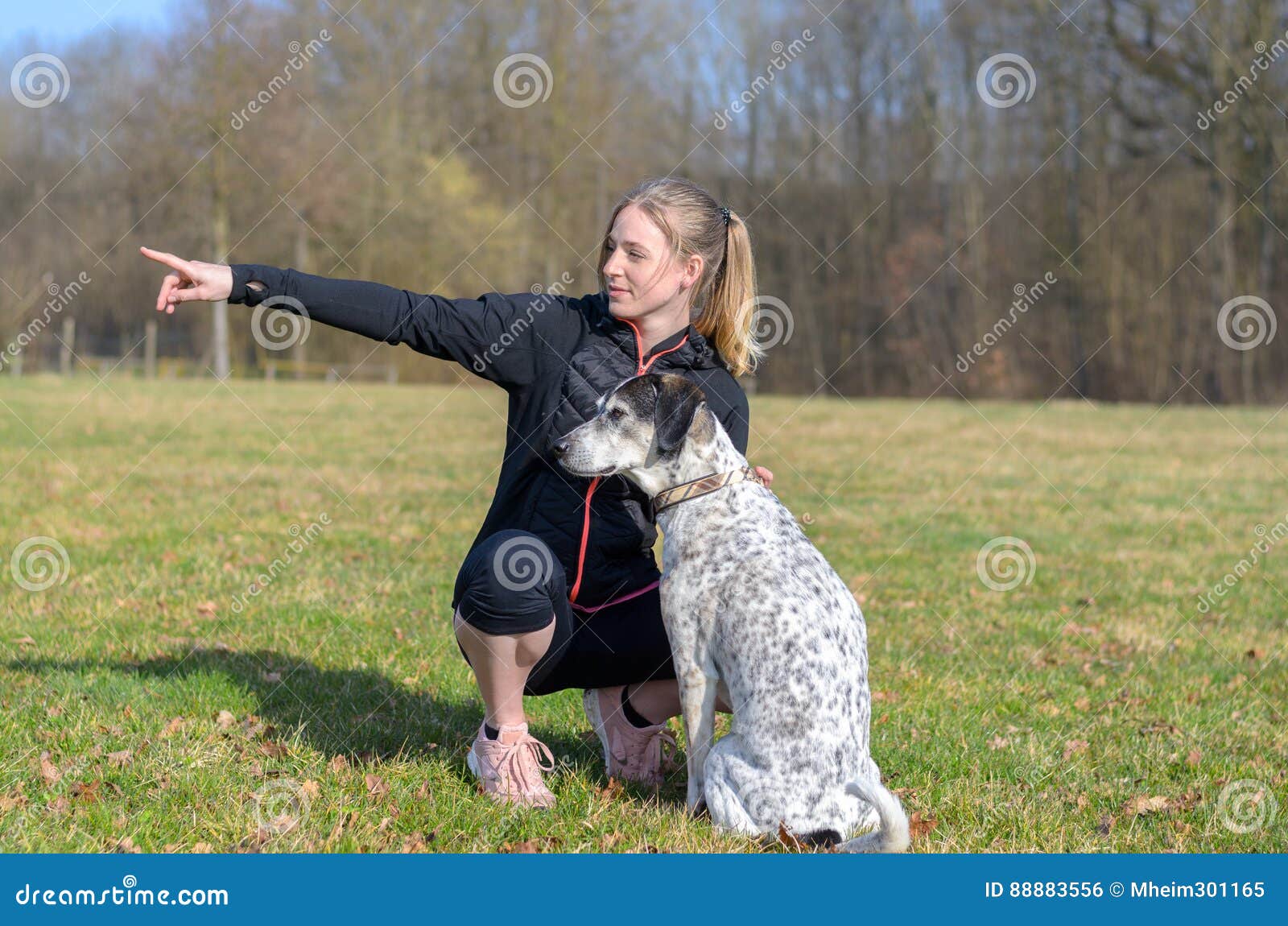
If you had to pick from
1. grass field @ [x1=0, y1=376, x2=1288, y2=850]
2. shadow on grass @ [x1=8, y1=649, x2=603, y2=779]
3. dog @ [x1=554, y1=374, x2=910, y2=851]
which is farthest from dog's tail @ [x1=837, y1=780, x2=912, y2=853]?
shadow on grass @ [x1=8, y1=649, x2=603, y2=779]

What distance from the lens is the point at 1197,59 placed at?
2869 cm

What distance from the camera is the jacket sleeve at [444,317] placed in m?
3.50

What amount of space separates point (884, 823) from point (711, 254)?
1.99 metres

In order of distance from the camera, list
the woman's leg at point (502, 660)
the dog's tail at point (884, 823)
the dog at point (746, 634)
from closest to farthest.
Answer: the dog's tail at point (884, 823), the dog at point (746, 634), the woman's leg at point (502, 660)

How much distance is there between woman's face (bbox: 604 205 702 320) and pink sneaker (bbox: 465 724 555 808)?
150 centimetres

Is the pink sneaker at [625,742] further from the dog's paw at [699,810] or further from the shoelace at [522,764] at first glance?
the dog's paw at [699,810]

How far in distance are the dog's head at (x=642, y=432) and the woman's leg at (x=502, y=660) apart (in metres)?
0.57

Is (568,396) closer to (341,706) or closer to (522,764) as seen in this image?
(522,764)

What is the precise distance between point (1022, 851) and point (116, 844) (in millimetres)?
2756

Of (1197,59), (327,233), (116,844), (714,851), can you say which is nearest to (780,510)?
(714,851)

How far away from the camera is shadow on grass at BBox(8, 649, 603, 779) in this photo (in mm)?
4422

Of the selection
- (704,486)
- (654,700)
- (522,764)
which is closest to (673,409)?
(704,486)

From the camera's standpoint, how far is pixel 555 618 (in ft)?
12.7

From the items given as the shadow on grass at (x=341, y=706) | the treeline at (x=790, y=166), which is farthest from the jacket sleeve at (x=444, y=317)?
the treeline at (x=790, y=166)
